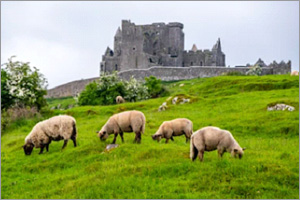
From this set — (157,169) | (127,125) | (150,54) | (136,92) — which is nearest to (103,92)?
(136,92)

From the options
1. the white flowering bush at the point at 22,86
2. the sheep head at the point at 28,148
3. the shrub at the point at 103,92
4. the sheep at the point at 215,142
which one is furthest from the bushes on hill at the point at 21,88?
the sheep at the point at 215,142

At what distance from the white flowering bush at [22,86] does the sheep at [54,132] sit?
21239 millimetres

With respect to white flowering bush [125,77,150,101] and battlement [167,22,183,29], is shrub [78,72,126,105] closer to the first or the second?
white flowering bush [125,77,150,101]

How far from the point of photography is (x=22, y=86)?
45875 mm

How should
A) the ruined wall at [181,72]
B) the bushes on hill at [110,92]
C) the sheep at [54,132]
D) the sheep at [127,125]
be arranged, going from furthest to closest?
1. the ruined wall at [181,72]
2. the bushes on hill at [110,92]
3. the sheep at [54,132]
4. the sheep at [127,125]

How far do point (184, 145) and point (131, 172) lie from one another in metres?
5.05

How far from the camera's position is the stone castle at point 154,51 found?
97000mm

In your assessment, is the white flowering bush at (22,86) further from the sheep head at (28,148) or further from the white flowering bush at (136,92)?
the sheep head at (28,148)

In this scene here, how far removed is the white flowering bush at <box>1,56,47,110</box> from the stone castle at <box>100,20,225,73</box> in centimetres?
4848

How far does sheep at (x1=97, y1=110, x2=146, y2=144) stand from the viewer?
2223cm

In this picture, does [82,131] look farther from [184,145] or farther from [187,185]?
[187,185]

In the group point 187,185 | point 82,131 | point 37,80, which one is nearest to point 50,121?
point 82,131

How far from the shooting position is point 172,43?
102 meters

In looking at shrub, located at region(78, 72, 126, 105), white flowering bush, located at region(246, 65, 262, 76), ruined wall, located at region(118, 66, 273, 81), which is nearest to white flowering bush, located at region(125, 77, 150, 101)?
shrub, located at region(78, 72, 126, 105)
